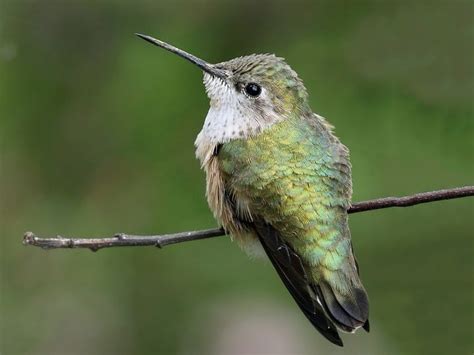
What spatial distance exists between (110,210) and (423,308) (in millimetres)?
1814

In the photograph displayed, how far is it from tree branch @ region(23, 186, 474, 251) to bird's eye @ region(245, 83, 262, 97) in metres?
0.87

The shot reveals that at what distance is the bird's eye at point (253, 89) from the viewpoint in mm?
4246

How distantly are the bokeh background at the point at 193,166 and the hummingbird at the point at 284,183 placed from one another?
655 mm

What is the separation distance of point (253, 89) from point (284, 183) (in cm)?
68

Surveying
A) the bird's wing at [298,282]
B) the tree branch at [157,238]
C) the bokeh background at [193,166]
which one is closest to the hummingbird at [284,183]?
the bird's wing at [298,282]

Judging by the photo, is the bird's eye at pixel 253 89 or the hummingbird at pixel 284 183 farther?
the bird's eye at pixel 253 89

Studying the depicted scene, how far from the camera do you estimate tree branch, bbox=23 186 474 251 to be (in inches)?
122

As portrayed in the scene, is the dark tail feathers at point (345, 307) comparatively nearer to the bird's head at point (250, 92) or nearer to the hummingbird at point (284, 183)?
the hummingbird at point (284, 183)

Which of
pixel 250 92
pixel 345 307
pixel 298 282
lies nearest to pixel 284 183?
pixel 298 282

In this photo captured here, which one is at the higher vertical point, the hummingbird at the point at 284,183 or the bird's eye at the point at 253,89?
the bird's eye at the point at 253,89

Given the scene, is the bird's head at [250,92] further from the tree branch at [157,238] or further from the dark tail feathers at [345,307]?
the dark tail feathers at [345,307]

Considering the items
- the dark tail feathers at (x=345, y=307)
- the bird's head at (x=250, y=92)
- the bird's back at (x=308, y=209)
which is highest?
the bird's head at (x=250, y=92)

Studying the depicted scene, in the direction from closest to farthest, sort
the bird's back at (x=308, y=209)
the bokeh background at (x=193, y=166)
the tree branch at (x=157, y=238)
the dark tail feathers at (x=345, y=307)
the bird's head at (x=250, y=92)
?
the tree branch at (x=157, y=238) → the dark tail feathers at (x=345, y=307) → the bird's back at (x=308, y=209) → the bird's head at (x=250, y=92) → the bokeh background at (x=193, y=166)

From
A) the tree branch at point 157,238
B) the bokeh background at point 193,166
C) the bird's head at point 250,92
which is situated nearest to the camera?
the tree branch at point 157,238
